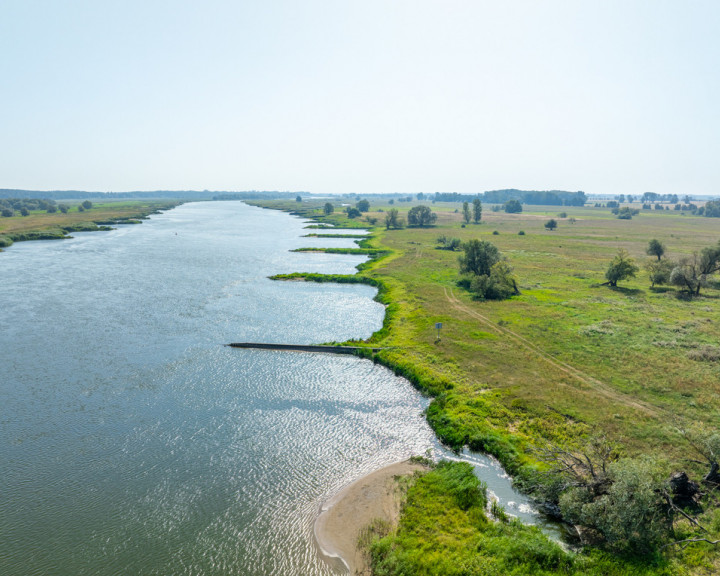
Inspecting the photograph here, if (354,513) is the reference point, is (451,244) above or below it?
above

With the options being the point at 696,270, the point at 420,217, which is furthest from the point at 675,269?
the point at 420,217

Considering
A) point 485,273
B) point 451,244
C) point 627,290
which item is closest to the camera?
point 627,290

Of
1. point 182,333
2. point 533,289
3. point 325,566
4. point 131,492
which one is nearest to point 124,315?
point 182,333

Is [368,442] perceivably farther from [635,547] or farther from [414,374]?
[635,547]

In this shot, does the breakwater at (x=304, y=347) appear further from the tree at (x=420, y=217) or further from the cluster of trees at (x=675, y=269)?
the tree at (x=420, y=217)

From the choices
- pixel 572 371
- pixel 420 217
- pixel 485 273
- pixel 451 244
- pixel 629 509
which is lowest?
pixel 572 371

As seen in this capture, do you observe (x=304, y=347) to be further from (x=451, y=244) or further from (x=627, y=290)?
(x=451, y=244)
